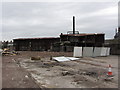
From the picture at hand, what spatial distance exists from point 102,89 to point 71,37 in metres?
23.0

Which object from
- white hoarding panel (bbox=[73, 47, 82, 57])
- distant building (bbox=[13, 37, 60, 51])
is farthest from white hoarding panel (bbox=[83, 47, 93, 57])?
distant building (bbox=[13, 37, 60, 51])

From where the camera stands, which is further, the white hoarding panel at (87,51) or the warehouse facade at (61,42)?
the warehouse facade at (61,42)

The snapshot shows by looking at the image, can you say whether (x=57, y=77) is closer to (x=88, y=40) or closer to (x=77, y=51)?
(x=77, y=51)

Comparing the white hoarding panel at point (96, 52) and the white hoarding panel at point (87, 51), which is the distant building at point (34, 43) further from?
the white hoarding panel at point (87, 51)

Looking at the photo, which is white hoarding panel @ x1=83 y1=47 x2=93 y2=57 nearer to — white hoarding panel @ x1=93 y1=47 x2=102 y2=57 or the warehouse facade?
white hoarding panel @ x1=93 y1=47 x2=102 y2=57

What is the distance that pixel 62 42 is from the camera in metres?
27.6

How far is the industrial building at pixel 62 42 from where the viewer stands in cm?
2588

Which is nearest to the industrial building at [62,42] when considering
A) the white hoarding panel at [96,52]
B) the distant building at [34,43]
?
the distant building at [34,43]

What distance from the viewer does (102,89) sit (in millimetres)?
4891

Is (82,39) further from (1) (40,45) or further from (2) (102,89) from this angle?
(2) (102,89)

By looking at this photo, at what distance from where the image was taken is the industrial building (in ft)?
84.9

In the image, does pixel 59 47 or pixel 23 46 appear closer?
pixel 59 47

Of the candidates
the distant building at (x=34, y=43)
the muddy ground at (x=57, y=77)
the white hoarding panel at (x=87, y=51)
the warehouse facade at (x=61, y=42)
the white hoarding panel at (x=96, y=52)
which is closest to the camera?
the muddy ground at (x=57, y=77)

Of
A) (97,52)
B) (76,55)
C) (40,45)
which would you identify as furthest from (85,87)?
(40,45)
